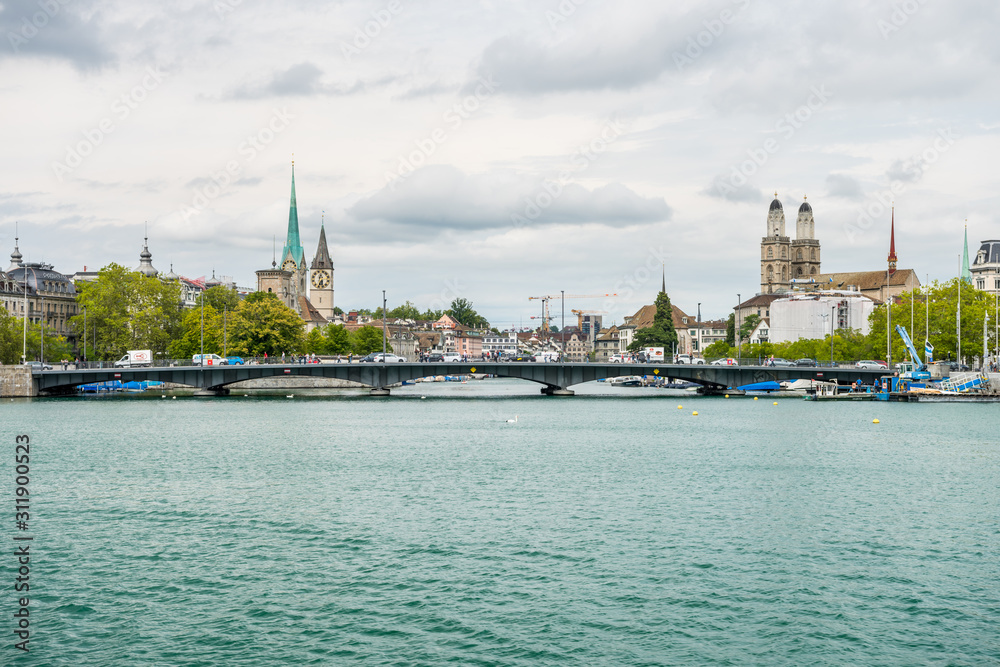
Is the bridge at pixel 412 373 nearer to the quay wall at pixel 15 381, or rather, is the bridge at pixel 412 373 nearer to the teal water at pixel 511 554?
the quay wall at pixel 15 381

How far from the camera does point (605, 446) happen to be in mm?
51406

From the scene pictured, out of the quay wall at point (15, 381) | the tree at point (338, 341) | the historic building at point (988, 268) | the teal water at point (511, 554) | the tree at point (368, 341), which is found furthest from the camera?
the historic building at point (988, 268)

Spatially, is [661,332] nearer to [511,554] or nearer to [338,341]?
[338,341]

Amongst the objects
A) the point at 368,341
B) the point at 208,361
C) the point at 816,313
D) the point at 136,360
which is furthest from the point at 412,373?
the point at 816,313

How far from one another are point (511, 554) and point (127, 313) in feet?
369


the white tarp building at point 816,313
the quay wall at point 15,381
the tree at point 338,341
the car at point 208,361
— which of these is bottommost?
the quay wall at point 15,381

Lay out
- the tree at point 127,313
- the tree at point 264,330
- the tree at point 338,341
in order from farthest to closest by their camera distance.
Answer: the tree at point 338,341
the tree at point 127,313
the tree at point 264,330

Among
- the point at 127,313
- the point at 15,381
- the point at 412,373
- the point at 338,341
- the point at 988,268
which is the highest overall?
the point at 988,268

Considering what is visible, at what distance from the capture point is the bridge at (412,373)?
311 feet

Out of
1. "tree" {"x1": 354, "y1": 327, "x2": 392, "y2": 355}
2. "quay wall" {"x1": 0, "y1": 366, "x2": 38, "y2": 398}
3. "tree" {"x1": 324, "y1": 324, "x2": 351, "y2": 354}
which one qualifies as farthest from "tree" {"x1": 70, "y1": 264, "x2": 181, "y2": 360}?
"tree" {"x1": 354, "y1": 327, "x2": 392, "y2": 355}

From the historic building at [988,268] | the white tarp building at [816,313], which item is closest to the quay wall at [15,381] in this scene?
the white tarp building at [816,313]

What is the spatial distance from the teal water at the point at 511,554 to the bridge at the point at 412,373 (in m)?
43.4

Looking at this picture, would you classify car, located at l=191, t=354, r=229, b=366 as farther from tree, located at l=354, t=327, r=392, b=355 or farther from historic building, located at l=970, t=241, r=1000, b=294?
historic building, located at l=970, t=241, r=1000, b=294

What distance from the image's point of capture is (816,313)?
171 meters
